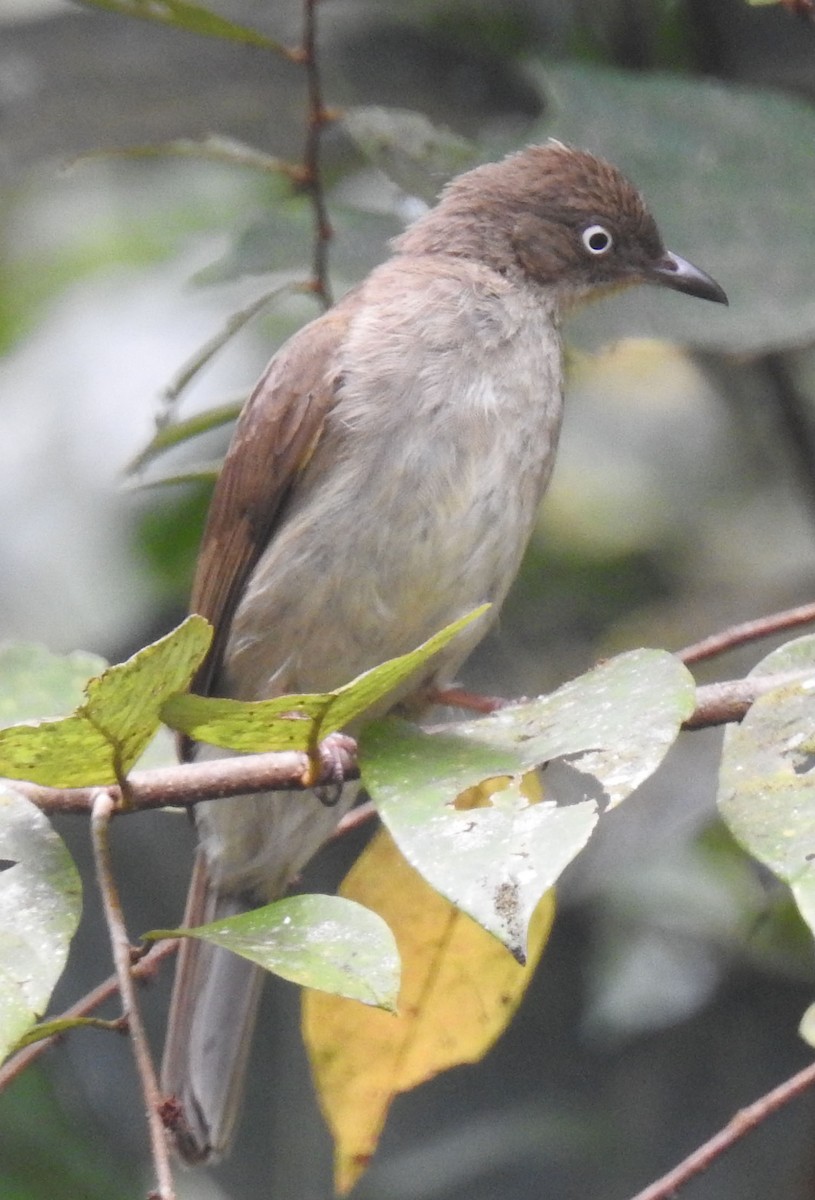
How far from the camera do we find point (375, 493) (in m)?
2.95

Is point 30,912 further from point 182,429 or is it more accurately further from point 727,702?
point 182,429

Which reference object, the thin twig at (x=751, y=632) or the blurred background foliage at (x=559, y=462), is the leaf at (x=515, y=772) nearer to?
the thin twig at (x=751, y=632)

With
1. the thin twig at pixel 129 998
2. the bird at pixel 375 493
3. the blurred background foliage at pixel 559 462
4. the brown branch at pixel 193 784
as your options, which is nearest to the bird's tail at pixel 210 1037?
the bird at pixel 375 493

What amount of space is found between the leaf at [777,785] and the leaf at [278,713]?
1.05 ft

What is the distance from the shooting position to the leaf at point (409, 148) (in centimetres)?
346

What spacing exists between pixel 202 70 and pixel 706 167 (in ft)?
5.86

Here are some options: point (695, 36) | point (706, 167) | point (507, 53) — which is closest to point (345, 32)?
point (507, 53)

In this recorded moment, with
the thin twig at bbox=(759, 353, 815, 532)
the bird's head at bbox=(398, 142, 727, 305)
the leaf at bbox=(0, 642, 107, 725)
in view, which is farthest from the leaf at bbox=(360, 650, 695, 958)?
the thin twig at bbox=(759, 353, 815, 532)

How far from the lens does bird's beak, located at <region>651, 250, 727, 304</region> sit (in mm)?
3387

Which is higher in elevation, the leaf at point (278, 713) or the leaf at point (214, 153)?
the leaf at point (278, 713)

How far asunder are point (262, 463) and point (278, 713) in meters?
1.51

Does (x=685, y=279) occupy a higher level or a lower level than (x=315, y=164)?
lower

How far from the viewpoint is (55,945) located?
5.40 ft

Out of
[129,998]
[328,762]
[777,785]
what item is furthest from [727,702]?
[129,998]
